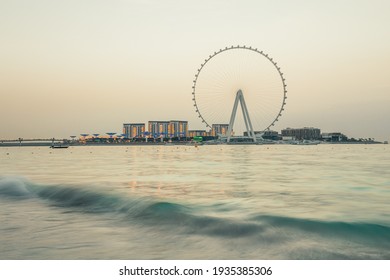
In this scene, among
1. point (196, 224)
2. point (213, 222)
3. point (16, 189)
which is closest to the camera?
point (213, 222)

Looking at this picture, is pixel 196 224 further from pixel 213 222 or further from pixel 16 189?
pixel 16 189

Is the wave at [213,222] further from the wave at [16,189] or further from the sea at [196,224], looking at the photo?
the wave at [16,189]

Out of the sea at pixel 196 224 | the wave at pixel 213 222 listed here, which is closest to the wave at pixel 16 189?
the sea at pixel 196 224

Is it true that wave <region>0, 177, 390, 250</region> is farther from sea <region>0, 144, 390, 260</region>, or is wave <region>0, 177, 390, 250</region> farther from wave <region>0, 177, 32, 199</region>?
wave <region>0, 177, 32, 199</region>

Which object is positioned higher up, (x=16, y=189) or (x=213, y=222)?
(x=213, y=222)

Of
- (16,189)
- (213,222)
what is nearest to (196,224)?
(213,222)

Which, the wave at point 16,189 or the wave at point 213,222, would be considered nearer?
the wave at point 213,222

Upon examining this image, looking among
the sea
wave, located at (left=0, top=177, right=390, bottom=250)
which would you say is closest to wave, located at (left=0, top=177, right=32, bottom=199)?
the sea

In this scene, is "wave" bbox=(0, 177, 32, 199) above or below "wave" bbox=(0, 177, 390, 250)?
below
